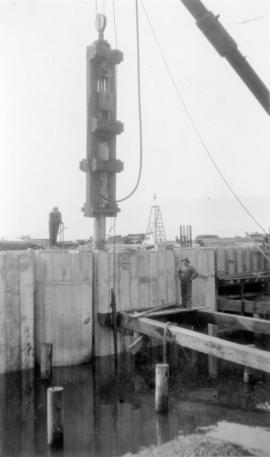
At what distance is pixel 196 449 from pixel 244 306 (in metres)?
7.29

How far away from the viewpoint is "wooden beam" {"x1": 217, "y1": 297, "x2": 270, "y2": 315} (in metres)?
13.1

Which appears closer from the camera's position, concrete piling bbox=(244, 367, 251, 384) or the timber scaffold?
the timber scaffold

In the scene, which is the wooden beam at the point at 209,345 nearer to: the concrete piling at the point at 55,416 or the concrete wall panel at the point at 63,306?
the concrete wall panel at the point at 63,306

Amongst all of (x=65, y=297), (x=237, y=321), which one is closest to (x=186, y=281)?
(x=237, y=321)

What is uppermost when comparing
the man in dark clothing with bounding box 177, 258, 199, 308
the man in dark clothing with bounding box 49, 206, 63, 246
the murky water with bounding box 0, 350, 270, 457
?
the man in dark clothing with bounding box 49, 206, 63, 246

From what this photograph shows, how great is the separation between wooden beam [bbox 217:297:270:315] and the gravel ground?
644 cm

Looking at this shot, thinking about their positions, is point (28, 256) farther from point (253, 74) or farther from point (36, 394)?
point (253, 74)

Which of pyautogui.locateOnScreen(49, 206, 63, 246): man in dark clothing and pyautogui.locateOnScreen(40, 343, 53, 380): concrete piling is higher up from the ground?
pyautogui.locateOnScreen(49, 206, 63, 246): man in dark clothing

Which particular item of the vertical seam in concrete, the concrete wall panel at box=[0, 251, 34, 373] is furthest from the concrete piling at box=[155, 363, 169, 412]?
the concrete wall panel at box=[0, 251, 34, 373]

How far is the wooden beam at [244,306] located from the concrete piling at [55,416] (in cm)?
751

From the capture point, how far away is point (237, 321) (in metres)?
10.7

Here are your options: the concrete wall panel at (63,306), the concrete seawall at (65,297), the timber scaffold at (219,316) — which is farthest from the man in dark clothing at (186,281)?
the concrete wall panel at (63,306)

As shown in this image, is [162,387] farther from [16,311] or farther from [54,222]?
[54,222]

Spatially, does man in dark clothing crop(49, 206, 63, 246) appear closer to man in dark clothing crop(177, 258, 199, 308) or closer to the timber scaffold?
the timber scaffold
